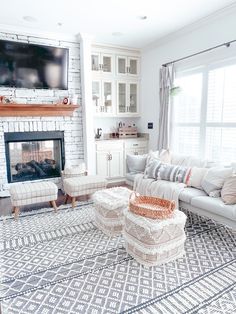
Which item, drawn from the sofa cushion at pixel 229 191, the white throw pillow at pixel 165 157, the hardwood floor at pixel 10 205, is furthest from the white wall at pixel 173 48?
the hardwood floor at pixel 10 205

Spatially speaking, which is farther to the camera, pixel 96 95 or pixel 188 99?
pixel 96 95

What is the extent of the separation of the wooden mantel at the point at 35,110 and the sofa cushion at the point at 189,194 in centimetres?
242

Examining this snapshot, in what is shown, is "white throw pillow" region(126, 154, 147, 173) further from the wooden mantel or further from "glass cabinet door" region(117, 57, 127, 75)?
"glass cabinet door" region(117, 57, 127, 75)

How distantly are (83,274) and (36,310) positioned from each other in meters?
0.46

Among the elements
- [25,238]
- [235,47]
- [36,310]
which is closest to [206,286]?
[36,310]

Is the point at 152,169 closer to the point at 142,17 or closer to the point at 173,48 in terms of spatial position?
the point at 142,17

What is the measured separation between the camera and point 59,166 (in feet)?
15.0

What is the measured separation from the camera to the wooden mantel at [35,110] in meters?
3.84

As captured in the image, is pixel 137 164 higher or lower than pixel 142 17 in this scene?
lower

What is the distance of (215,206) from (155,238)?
85 cm

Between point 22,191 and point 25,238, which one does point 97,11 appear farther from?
point 25,238

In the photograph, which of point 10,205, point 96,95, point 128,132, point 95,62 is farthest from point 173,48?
point 10,205

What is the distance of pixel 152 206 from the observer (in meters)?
2.44

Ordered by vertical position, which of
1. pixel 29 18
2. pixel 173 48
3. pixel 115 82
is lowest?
pixel 115 82
